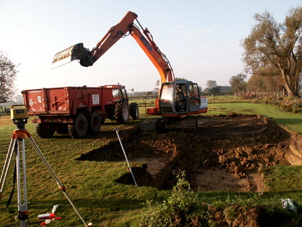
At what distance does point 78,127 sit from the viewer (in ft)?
33.6

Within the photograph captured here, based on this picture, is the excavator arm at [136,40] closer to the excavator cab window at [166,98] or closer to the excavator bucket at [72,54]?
the excavator bucket at [72,54]

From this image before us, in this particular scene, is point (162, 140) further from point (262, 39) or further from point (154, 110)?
point (262, 39)

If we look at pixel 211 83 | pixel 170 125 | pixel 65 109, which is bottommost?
pixel 170 125

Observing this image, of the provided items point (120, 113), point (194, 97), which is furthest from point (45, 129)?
point (194, 97)

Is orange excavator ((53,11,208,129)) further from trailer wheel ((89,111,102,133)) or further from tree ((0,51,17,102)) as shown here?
tree ((0,51,17,102))

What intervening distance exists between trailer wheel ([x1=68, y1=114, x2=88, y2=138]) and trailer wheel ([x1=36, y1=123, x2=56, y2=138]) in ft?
4.69

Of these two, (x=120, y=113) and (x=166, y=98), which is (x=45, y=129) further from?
(x=166, y=98)

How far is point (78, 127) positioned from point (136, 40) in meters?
6.14

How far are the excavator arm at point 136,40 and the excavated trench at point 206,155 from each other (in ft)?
13.4

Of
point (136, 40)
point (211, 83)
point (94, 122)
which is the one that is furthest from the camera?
point (211, 83)

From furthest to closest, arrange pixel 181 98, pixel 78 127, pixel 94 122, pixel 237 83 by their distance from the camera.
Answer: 1. pixel 237 83
2. pixel 181 98
3. pixel 94 122
4. pixel 78 127

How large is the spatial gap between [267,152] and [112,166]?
18.0ft

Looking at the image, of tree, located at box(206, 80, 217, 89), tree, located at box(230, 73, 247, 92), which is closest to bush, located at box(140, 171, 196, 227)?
tree, located at box(230, 73, 247, 92)

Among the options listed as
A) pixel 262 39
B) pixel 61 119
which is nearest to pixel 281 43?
pixel 262 39
